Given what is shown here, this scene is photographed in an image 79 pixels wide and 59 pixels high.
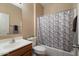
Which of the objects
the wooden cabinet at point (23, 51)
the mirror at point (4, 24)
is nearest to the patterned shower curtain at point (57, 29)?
the wooden cabinet at point (23, 51)

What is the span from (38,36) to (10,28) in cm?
49

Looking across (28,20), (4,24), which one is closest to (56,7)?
(28,20)

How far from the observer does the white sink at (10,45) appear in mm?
1355

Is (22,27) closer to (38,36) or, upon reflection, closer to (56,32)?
(38,36)

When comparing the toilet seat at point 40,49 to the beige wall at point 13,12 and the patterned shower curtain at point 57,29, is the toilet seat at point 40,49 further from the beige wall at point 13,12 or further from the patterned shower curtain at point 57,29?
the beige wall at point 13,12

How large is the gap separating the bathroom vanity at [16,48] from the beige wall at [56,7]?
627 mm

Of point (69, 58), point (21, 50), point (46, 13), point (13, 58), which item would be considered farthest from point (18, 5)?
point (69, 58)

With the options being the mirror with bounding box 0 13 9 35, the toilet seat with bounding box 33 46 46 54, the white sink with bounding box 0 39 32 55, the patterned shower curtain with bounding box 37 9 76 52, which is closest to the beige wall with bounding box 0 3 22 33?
the mirror with bounding box 0 13 9 35

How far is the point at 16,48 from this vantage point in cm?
145

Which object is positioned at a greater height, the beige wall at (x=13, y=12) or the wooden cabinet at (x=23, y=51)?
the beige wall at (x=13, y=12)

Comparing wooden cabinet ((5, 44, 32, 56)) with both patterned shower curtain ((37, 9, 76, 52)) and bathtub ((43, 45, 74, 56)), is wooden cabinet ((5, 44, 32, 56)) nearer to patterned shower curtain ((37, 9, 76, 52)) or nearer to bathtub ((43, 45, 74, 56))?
patterned shower curtain ((37, 9, 76, 52))

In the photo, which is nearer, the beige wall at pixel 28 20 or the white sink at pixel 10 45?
the white sink at pixel 10 45

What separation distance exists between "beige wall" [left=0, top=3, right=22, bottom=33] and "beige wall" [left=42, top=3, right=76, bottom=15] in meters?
0.45

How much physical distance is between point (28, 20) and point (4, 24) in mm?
387
